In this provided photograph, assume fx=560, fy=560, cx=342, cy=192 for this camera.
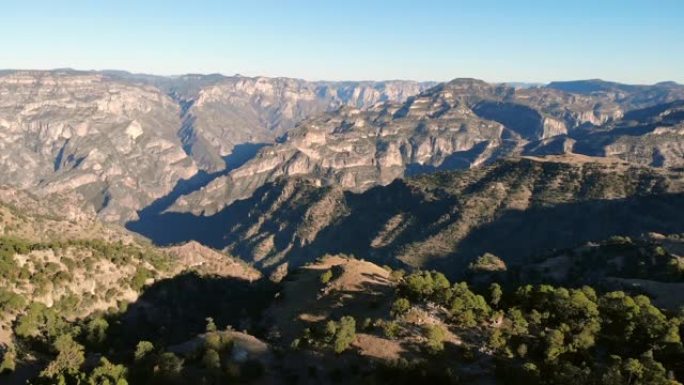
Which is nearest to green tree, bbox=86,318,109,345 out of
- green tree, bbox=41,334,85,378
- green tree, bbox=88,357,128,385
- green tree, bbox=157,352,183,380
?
green tree, bbox=41,334,85,378

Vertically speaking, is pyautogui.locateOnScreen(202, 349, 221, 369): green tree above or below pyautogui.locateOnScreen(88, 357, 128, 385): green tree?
below

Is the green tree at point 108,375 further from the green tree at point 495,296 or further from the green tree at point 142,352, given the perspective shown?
the green tree at point 495,296

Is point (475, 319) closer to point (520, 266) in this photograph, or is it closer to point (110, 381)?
point (110, 381)

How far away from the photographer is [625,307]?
268 ft

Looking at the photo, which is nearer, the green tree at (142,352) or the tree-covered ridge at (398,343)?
the tree-covered ridge at (398,343)

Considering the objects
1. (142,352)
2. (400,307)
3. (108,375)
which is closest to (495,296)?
(400,307)

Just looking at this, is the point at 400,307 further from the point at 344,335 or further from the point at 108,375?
the point at 108,375

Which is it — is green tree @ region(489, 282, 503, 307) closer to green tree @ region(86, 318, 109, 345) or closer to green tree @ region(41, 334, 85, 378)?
green tree @ region(41, 334, 85, 378)

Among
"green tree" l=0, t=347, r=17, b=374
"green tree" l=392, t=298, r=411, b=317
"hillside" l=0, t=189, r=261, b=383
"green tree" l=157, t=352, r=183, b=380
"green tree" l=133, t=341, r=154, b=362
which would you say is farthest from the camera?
"hillside" l=0, t=189, r=261, b=383

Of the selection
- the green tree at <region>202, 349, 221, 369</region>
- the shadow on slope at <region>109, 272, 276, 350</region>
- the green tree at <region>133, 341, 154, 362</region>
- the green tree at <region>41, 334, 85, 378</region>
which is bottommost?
the shadow on slope at <region>109, 272, 276, 350</region>

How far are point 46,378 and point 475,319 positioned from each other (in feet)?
183

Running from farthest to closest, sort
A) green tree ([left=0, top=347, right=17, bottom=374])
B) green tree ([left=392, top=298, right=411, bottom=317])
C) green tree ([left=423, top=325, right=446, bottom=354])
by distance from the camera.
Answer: green tree ([left=392, top=298, right=411, bottom=317]), green tree ([left=423, top=325, right=446, bottom=354]), green tree ([left=0, top=347, right=17, bottom=374])

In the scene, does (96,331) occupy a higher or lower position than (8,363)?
lower

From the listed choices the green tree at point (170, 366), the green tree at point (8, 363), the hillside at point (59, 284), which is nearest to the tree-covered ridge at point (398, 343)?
the green tree at point (170, 366)
